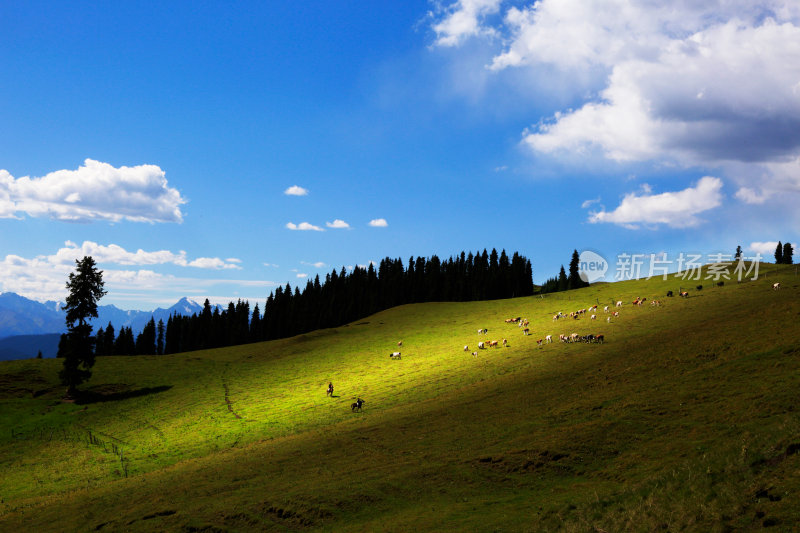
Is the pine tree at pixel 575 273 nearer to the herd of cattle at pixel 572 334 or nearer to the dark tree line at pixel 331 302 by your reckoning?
the dark tree line at pixel 331 302

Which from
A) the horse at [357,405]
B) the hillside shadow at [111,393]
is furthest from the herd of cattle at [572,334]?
the hillside shadow at [111,393]

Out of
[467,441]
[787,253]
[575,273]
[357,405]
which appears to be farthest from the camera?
[575,273]

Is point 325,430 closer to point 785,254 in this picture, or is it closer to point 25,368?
point 25,368

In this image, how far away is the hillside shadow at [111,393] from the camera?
76500 millimetres

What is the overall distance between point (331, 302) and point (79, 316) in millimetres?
98926

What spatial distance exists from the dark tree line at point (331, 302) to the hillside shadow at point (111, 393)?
8404 centimetres

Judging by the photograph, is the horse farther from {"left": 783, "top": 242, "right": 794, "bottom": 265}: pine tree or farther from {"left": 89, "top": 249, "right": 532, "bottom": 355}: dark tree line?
{"left": 783, "top": 242, "right": 794, "bottom": 265}: pine tree

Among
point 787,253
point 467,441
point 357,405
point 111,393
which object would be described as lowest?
point 111,393

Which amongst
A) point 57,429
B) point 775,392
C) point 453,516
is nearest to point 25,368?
point 57,429

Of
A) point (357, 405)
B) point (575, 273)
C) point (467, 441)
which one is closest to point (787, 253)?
point (575, 273)

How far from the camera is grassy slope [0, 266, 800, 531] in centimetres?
2253

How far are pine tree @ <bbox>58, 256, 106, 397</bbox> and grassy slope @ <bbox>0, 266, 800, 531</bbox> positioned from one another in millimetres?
4496

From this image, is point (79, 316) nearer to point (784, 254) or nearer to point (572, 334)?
point (572, 334)

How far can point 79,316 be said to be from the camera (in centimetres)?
7706
